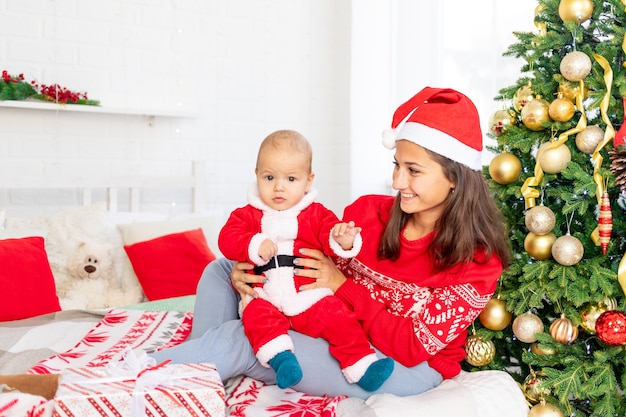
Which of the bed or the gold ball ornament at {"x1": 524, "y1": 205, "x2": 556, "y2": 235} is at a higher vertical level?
the gold ball ornament at {"x1": 524, "y1": 205, "x2": 556, "y2": 235}

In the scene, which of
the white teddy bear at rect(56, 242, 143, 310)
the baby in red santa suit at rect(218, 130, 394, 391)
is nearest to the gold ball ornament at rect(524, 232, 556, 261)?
the baby in red santa suit at rect(218, 130, 394, 391)

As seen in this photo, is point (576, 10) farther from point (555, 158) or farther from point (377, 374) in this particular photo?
point (377, 374)

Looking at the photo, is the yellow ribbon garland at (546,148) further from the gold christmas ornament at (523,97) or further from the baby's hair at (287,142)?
the baby's hair at (287,142)

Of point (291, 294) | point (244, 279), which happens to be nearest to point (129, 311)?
point (244, 279)

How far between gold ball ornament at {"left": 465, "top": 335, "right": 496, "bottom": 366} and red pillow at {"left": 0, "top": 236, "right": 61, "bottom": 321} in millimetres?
1425

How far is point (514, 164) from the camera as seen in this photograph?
1732 mm

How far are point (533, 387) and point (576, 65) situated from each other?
823 mm

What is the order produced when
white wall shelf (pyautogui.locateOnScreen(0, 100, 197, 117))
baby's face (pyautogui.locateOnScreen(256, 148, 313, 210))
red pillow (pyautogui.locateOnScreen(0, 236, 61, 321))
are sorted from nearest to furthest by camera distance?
1. baby's face (pyautogui.locateOnScreen(256, 148, 313, 210))
2. red pillow (pyautogui.locateOnScreen(0, 236, 61, 321))
3. white wall shelf (pyautogui.locateOnScreen(0, 100, 197, 117))

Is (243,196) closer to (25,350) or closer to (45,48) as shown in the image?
(45,48)

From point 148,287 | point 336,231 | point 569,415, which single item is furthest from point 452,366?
point 148,287

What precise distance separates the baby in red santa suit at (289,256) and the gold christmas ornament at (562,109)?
60 cm

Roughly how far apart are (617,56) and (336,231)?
2.76 feet

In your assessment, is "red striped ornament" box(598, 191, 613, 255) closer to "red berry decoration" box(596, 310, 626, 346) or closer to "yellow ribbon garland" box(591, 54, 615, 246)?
"yellow ribbon garland" box(591, 54, 615, 246)

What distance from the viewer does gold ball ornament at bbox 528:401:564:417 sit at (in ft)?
5.22
